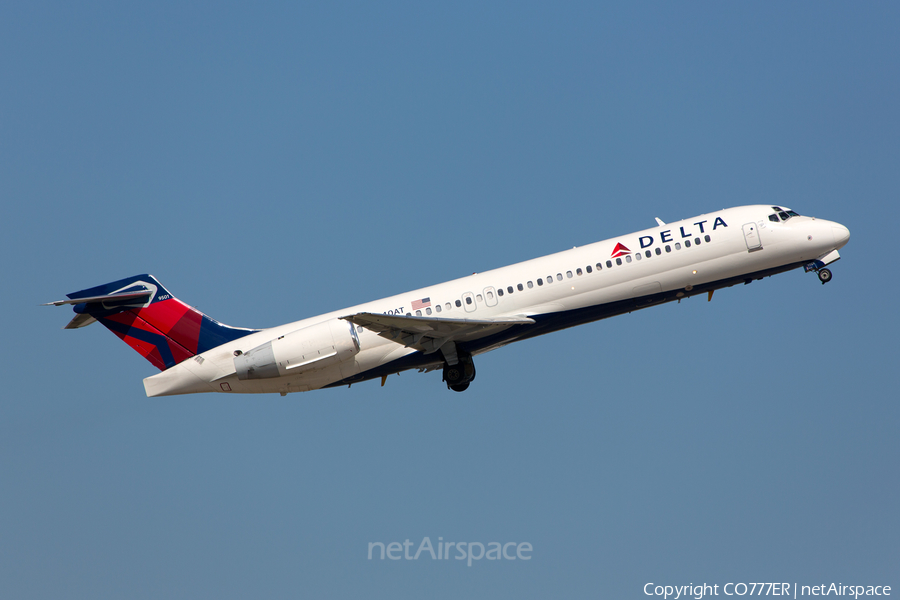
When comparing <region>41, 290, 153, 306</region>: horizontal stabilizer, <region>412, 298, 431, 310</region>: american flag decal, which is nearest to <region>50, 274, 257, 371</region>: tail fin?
<region>41, 290, 153, 306</region>: horizontal stabilizer

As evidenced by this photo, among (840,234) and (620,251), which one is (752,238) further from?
(620,251)

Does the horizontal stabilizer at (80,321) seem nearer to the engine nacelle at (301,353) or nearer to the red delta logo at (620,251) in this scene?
the engine nacelle at (301,353)

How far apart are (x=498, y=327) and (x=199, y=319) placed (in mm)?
9804

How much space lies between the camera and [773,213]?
81.6 ft

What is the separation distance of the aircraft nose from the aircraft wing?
966 centimetres

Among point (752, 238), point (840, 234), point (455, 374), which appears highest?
point (752, 238)

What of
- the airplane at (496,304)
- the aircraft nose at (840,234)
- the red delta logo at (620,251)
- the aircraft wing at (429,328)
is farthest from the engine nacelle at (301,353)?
the aircraft nose at (840,234)

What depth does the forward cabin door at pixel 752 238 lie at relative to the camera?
957 inches

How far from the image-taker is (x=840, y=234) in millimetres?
24625

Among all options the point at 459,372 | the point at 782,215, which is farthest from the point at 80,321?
the point at 782,215

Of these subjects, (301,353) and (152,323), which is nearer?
(301,353)

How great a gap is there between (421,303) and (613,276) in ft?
19.3

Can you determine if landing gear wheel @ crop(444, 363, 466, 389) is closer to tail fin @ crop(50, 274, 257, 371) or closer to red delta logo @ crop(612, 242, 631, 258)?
red delta logo @ crop(612, 242, 631, 258)

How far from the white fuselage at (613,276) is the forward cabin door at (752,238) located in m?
0.03
